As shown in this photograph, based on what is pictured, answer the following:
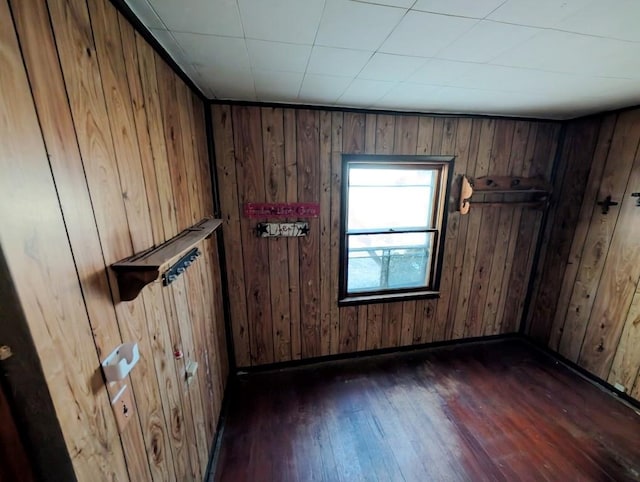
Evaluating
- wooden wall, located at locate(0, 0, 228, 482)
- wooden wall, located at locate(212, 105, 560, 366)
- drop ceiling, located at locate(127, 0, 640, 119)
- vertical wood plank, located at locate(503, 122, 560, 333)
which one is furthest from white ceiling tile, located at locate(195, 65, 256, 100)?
vertical wood plank, located at locate(503, 122, 560, 333)

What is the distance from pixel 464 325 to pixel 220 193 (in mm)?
2747

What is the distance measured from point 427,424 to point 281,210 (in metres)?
1.96

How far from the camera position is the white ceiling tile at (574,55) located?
104 cm

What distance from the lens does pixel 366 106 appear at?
199 centimetres

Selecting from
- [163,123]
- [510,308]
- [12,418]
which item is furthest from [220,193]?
[510,308]

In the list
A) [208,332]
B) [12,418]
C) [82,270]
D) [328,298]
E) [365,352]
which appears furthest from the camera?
[365,352]

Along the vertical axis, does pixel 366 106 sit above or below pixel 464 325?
above

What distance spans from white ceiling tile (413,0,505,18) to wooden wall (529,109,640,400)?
2.12 m

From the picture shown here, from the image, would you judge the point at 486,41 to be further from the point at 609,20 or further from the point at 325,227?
the point at 325,227

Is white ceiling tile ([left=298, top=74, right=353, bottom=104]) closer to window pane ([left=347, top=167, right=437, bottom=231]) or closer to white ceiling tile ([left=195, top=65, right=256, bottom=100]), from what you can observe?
white ceiling tile ([left=195, top=65, right=256, bottom=100])

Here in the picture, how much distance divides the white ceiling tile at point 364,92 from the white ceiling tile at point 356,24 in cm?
43

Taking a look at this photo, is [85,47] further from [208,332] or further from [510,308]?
[510,308]

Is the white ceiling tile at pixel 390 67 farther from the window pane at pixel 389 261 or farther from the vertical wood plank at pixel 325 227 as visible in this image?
the window pane at pixel 389 261

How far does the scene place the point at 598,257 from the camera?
7.26ft
